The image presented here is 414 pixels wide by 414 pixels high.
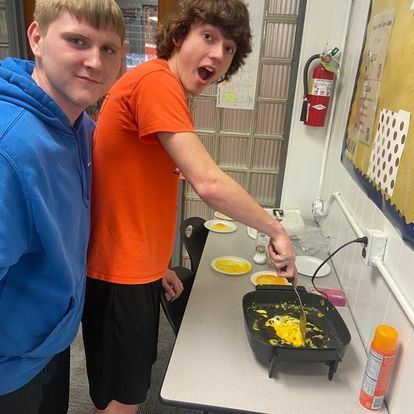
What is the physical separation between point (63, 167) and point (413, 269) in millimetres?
834

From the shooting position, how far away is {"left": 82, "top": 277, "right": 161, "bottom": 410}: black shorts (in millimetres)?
1122

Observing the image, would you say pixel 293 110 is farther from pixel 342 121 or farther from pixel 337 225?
pixel 337 225

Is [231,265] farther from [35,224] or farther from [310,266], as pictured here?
[35,224]

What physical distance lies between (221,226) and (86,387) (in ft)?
3.36

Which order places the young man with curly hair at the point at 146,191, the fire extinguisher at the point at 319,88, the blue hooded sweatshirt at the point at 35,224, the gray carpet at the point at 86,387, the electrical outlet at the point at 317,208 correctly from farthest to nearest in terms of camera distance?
the electrical outlet at the point at 317,208 < the fire extinguisher at the point at 319,88 < the gray carpet at the point at 86,387 < the young man with curly hair at the point at 146,191 < the blue hooded sweatshirt at the point at 35,224

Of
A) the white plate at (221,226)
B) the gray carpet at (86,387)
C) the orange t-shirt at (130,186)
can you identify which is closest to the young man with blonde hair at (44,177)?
the orange t-shirt at (130,186)

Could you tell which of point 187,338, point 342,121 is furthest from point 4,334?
point 342,121

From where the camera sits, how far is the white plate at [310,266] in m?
1.52

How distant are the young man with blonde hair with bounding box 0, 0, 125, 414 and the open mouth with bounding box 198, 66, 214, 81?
287 millimetres

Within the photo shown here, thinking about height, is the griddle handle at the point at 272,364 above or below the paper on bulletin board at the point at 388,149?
below

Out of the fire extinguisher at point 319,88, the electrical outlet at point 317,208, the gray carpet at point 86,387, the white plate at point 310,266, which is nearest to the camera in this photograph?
the white plate at point 310,266

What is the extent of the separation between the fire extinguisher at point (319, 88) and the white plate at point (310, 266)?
30.1 inches

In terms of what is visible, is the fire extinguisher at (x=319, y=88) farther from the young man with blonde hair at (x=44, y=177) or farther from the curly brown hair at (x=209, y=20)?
the young man with blonde hair at (x=44, y=177)

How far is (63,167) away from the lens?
82 cm
